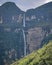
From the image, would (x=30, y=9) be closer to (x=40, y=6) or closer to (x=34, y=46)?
(x=40, y=6)

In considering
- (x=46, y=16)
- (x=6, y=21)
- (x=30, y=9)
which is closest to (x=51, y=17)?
(x=46, y=16)

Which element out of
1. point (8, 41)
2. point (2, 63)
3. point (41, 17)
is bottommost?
point (2, 63)

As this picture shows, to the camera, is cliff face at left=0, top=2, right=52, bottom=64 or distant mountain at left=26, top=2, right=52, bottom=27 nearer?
cliff face at left=0, top=2, right=52, bottom=64

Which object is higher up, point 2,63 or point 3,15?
point 3,15

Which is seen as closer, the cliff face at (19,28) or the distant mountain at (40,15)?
the cliff face at (19,28)

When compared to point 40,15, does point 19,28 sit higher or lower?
lower

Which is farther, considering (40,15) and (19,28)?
(40,15)

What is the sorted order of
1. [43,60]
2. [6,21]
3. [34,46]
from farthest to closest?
[6,21], [34,46], [43,60]

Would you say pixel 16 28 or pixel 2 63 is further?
pixel 16 28
